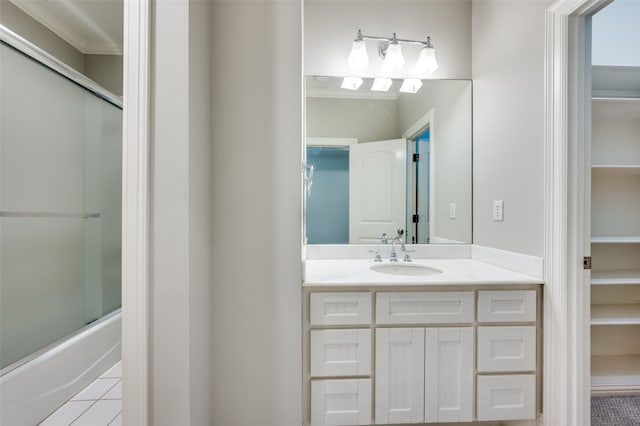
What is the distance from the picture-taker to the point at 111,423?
55.2 inches

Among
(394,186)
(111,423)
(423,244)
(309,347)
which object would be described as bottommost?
(111,423)

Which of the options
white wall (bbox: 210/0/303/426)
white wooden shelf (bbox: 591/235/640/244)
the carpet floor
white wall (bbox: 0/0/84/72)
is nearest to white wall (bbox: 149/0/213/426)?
white wall (bbox: 210/0/303/426)

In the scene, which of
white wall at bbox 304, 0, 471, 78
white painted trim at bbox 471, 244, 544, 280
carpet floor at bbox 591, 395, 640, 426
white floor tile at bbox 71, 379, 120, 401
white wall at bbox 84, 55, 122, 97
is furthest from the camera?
white wall at bbox 84, 55, 122, 97

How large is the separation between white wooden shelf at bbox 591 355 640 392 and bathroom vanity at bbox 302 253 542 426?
74 centimetres

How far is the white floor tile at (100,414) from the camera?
1.41 meters

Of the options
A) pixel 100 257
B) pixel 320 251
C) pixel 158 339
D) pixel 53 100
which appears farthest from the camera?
pixel 100 257

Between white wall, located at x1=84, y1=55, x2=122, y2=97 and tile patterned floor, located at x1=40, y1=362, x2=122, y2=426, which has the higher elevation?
white wall, located at x1=84, y1=55, x2=122, y2=97

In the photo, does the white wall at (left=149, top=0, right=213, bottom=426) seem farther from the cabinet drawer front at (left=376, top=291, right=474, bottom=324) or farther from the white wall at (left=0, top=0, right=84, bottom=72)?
the white wall at (left=0, top=0, right=84, bottom=72)

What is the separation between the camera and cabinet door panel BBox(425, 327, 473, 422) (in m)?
1.31

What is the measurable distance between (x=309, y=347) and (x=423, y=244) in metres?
1.06

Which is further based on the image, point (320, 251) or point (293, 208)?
point (320, 251)

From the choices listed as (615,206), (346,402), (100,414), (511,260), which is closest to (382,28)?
(511,260)

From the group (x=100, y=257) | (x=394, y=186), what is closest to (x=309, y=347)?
(x=394, y=186)

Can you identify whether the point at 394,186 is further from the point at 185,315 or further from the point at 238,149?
the point at 185,315
